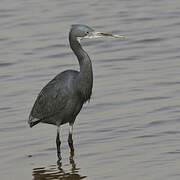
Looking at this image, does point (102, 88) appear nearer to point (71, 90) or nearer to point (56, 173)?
point (71, 90)

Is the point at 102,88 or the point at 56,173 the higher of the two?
the point at 102,88

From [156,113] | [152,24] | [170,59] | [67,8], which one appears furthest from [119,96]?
[67,8]

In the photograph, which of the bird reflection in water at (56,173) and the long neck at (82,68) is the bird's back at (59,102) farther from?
the bird reflection in water at (56,173)

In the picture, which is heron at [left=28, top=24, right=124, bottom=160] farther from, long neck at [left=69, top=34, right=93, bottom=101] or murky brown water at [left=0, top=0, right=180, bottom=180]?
murky brown water at [left=0, top=0, right=180, bottom=180]

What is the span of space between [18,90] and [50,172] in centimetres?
338

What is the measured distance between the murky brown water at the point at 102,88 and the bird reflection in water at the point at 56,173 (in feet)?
0.03

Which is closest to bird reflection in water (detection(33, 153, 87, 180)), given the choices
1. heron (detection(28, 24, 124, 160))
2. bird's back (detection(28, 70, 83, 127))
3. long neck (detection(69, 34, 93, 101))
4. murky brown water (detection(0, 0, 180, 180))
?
murky brown water (detection(0, 0, 180, 180))

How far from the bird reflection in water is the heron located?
13.0 inches

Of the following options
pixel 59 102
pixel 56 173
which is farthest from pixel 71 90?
pixel 56 173

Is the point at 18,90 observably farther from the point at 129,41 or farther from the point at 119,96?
the point at 129,41

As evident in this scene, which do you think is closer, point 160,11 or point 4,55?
point 4,55

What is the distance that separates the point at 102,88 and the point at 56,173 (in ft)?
10.7

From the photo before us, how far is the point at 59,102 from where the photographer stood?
1023 cm

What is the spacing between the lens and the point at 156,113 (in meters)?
11.2
